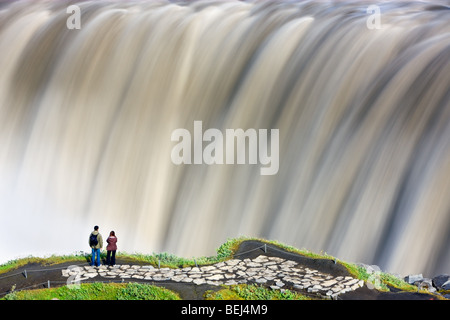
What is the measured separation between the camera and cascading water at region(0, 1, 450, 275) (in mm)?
13977

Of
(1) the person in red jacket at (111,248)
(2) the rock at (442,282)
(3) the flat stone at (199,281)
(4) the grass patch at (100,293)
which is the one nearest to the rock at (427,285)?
(2) the rock at (442,282)

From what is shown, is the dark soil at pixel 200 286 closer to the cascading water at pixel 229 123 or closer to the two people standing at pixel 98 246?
the two people standing at pixel 98 246

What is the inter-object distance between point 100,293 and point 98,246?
128 centimetres

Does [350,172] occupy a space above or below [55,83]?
below

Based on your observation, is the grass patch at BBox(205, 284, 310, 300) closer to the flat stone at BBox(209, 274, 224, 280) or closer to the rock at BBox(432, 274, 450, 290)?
the flat stone at BBox(209, 274, 224, 280)

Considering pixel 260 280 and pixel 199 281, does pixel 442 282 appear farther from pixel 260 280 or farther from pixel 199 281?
pixel 199 281

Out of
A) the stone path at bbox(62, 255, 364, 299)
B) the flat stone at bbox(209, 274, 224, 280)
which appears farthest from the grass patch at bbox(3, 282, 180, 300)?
the flat stone at bbox(209, 274, 224, 280)

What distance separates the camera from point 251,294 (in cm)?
945

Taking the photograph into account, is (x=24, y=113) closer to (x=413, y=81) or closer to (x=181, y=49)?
(x=181, y=49)

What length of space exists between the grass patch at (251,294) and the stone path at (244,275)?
24cm

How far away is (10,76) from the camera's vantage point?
23.1 metres

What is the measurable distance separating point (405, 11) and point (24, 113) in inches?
608

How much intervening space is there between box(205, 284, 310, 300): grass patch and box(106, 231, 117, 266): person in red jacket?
2293mm
